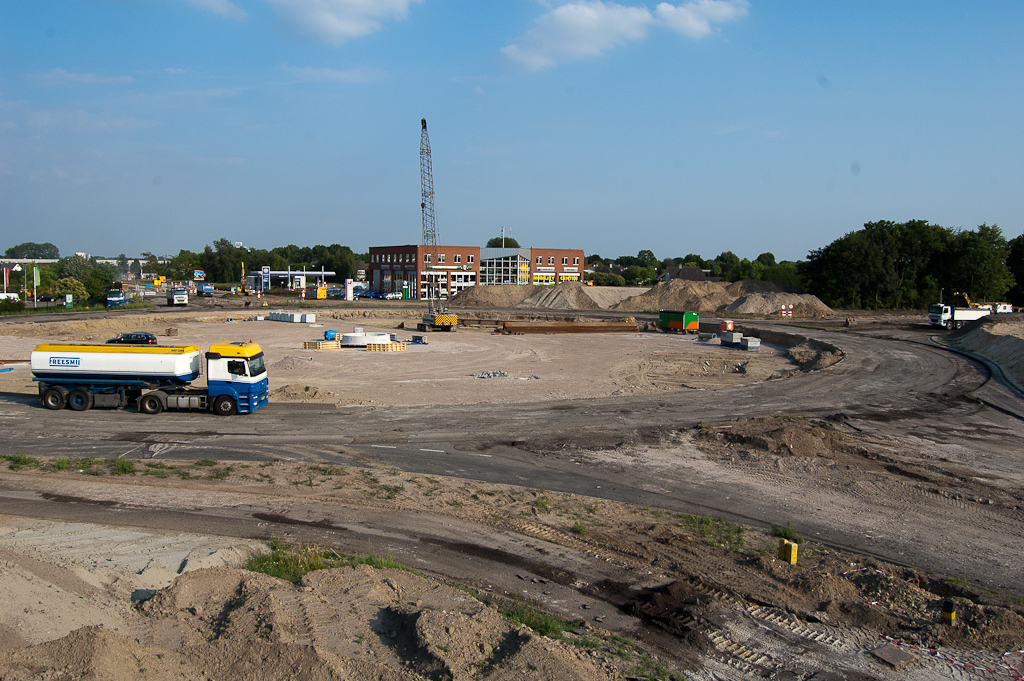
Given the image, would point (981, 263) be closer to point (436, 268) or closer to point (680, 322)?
point (680, 322)

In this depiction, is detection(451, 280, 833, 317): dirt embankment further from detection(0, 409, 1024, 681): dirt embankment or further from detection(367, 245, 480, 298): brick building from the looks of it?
detection(0, 409, 1024, 681): dirt embankment

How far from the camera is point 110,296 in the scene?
7769 centimetres

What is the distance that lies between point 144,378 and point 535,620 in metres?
20.3

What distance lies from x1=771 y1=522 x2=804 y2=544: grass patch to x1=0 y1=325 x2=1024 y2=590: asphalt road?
1.40 feet

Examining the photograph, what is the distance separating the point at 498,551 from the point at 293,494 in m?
5.86

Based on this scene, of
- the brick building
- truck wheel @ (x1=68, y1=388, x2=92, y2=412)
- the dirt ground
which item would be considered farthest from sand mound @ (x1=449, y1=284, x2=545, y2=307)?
the dirt ground

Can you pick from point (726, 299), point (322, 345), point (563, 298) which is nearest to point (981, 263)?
point (726, 299)

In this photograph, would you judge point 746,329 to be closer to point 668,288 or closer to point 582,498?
point 668,288

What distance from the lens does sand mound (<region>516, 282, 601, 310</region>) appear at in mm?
94750

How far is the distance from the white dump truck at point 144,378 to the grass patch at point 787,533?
18.2m

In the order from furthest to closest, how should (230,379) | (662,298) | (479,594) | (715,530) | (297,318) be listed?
(662,298) → (297,318) → (230,379) → (715,530) → (479,594)

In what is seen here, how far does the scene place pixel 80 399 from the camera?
23766 millimetres

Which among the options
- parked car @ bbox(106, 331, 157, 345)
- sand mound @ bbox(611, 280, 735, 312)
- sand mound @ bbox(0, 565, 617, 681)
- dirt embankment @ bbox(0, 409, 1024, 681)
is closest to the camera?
sand mound @ bbox(0, 565, 617, 681)

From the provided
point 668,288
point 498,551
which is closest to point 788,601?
point 498,551
